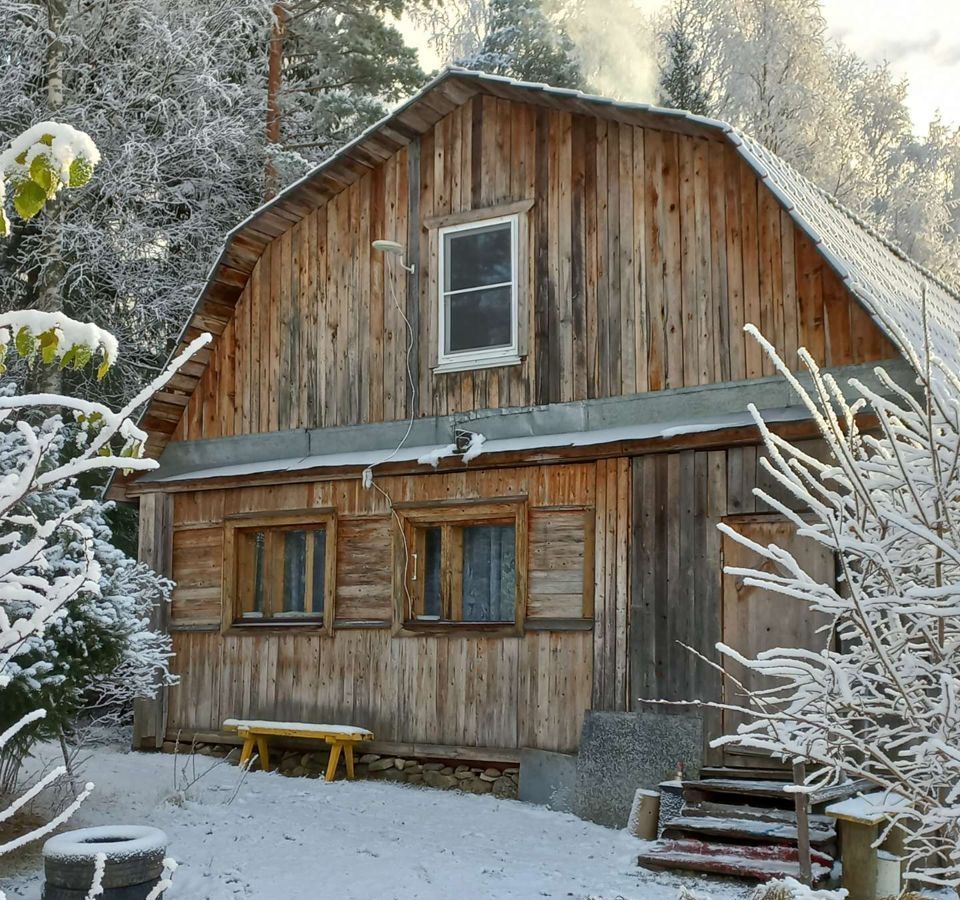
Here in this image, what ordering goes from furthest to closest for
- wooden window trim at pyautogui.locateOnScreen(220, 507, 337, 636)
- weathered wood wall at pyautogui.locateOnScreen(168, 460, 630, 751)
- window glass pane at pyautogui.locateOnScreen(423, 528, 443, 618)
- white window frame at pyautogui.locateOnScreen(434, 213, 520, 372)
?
wooden window trim at pyautogui.locateOnScreen(220, 507, 337, 636), window glass pane at pyautogui.locateOnScreen(423, 528, 443, 618), white window frame at pyautogui.locateOnScreen(434, 213, 520, 372), weathered wood wall at pyautogui.locateOnScreen(168, 460, 630, 751)

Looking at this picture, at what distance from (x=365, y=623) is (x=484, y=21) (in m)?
23.0

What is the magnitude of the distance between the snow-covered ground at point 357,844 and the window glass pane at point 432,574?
1742 millimetres

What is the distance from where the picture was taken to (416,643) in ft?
39.9

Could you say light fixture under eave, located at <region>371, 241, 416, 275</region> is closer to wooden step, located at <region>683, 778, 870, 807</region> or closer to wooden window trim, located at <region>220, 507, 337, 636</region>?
wooden window trim, located at <region>220, 507, 337, 636</region>

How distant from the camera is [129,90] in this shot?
1855cm

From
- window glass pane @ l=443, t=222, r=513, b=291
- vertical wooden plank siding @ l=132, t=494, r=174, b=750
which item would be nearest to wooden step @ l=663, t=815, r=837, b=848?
window glass pane @ l=443, t=222, r=513, b=291

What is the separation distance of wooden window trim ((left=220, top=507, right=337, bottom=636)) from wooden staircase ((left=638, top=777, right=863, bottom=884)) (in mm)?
A: 4536

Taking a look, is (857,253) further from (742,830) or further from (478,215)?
(742,830)

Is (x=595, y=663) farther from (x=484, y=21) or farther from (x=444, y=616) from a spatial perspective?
(x=484, y=21)

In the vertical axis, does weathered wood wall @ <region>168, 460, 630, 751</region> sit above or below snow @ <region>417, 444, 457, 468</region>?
below

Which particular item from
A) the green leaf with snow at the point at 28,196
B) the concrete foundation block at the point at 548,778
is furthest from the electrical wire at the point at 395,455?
the green leaf with snow at the point at 28,196

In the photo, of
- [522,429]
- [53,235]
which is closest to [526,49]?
[53,235]

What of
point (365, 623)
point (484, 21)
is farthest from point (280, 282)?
point (484, 21)

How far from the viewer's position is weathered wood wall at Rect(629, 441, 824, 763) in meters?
10.4
